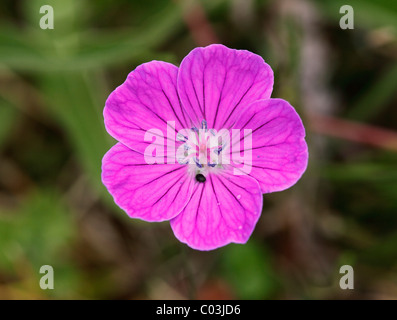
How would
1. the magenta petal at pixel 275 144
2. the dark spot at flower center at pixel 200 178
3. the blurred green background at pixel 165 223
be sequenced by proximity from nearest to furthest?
the magenta petal at pixel 275 144 < the dark spot at flower center at pixel 200 178 < the blurred green background at pixel 165 223

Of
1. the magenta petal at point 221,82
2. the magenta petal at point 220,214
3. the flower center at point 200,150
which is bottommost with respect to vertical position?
the magenta petal at point 220,214

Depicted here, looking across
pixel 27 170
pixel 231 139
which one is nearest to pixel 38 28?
pixel 27 170

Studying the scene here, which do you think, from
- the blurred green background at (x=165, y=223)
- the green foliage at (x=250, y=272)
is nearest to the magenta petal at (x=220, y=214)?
the blurred green background at (x=165, y=223)

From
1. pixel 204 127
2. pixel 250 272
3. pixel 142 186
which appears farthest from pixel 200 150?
pixel 250 272

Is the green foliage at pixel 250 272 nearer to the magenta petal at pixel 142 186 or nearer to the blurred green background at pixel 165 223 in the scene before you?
the blurred green background at pixel 165 223

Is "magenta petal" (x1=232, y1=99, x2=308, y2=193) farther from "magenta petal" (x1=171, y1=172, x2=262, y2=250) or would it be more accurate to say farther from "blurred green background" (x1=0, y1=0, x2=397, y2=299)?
"blurred green background" (x1=0, y1=0, x2=397, y2=299)

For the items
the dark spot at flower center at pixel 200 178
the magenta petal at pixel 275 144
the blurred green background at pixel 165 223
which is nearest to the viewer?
the magenta petal at pixel 275 144

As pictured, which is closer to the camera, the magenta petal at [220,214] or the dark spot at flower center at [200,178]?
the magenta petal at [220,214]

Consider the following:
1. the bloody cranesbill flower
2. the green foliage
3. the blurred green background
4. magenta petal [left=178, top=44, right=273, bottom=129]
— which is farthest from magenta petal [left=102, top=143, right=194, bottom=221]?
the green foliage
